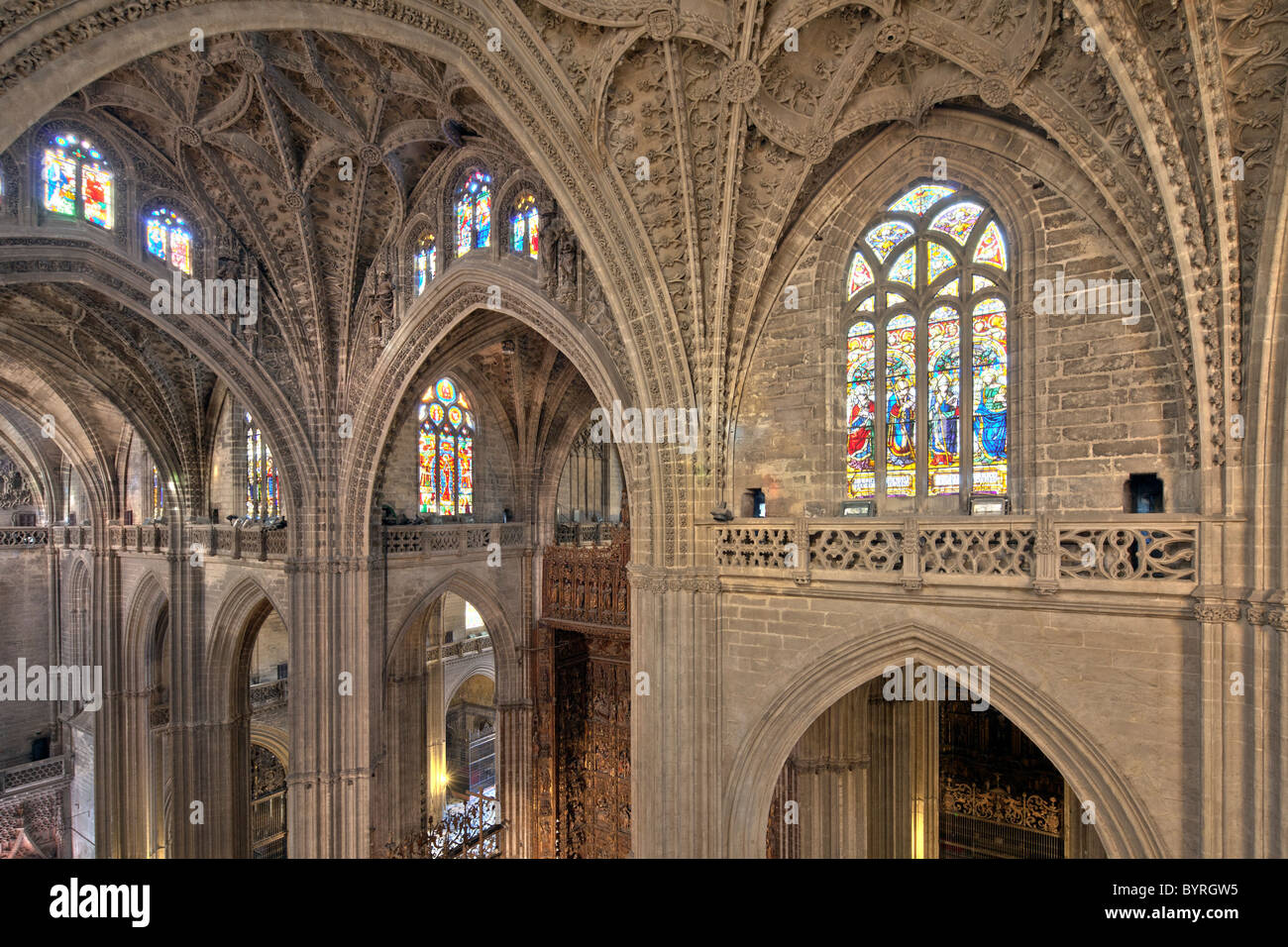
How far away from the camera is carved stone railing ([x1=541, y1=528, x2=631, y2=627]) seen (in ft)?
53.1

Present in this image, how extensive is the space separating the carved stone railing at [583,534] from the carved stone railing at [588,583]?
978 millimetres

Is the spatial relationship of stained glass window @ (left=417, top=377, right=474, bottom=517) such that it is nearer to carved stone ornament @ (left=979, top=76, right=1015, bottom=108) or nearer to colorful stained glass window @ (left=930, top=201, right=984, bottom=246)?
colorful stained glass window @ (left=930, top=201, right=984, bottom=246)

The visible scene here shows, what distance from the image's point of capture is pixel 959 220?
8203mm

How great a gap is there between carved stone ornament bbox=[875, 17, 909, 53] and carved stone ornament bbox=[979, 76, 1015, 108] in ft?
3.09

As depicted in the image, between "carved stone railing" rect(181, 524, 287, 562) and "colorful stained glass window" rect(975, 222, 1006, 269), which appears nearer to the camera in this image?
"colorful stained glass window" rect(975, 222, 1006, 269)

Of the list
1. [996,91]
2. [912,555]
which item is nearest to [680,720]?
[912,555]

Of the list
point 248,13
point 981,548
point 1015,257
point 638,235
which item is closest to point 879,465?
point 981,548

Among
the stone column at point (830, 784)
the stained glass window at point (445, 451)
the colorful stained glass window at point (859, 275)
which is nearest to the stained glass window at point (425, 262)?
the stained glass window at point (445, 451)

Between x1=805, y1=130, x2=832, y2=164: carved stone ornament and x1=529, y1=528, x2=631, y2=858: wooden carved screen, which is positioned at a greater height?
x1=805, y1=130, x2=832, y2=164: carved stone ornament

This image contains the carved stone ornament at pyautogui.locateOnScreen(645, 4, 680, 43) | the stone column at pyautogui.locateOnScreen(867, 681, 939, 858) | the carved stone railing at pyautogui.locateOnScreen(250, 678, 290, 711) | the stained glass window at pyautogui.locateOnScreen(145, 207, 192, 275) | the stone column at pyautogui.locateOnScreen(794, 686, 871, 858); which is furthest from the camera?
the carved stone railing at pyautogui.locateOnScreen(250, 678, 290, 711)

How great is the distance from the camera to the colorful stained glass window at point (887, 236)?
8.59m

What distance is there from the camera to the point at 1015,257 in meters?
7.62

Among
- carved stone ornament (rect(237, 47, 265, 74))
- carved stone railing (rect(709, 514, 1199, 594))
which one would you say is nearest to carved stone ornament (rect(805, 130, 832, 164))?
carved stone railing (rect(709, 514, 1199, 594))
